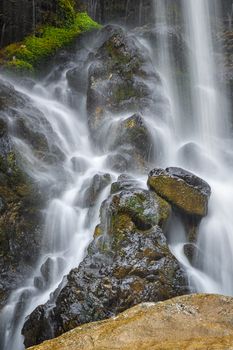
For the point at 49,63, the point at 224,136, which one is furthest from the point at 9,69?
the point at 224,136

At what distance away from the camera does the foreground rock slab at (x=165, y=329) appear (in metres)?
3.79

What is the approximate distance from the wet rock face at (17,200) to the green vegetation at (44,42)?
676cm

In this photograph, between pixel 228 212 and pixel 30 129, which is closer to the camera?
pixel 228 212

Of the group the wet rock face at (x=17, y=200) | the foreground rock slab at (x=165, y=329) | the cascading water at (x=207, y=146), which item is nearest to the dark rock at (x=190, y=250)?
the cascading water at (x=207, y=146)

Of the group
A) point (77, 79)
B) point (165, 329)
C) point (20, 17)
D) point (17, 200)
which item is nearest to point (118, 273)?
point (165, 329)

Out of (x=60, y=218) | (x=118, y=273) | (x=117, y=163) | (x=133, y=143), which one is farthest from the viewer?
(x=133, y=143)

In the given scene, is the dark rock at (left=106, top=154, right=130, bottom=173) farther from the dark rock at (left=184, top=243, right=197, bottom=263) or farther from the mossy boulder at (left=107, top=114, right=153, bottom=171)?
the dark rock at (left=184, top=243, right=197, bottom=263)

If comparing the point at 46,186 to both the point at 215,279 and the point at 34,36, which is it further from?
the point at 34,36

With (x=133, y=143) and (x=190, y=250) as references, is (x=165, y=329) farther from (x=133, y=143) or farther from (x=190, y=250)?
(x=133, y=143)

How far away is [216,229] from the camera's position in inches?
405

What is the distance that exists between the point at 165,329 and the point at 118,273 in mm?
3642

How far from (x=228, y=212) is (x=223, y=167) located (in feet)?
13.7

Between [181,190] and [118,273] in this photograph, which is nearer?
[118,273]

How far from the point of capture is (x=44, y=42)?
2084 cm
